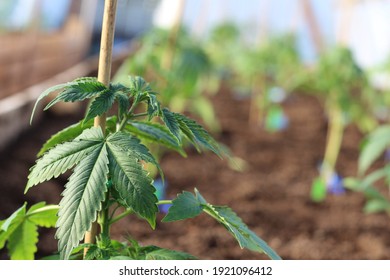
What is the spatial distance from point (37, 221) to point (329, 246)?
147 cm

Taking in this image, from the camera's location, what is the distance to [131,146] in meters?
0.71

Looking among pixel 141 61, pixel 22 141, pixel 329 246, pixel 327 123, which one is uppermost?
pixel 327 123

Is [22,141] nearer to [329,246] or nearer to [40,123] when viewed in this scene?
[40,123]

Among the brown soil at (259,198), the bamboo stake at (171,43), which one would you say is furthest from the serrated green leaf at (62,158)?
the bamboo stake at (171,43)

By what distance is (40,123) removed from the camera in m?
3.67

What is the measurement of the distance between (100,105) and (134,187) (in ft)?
0.37

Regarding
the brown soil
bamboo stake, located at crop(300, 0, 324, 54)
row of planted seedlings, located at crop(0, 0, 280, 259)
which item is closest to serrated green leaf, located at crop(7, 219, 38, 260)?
row of planted seedlings, located at crop(0, 0, 280, 259)

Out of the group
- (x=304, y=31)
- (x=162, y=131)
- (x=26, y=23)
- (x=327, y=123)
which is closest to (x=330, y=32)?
Answer: (x=304, y=31)

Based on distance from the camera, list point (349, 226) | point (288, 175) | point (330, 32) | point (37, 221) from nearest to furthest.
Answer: point (37, 221) → point (349, 226) → point (288, 175) → point (330, 32)

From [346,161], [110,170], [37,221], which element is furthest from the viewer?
[346,161]

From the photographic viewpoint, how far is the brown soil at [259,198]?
6.68ft

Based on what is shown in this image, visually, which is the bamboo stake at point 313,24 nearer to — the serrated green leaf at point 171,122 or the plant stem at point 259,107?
the plant stem at point 259,107

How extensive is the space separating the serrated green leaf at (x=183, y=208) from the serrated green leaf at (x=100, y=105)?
144mm

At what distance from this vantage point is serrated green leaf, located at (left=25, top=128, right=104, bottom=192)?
0.70 metres
